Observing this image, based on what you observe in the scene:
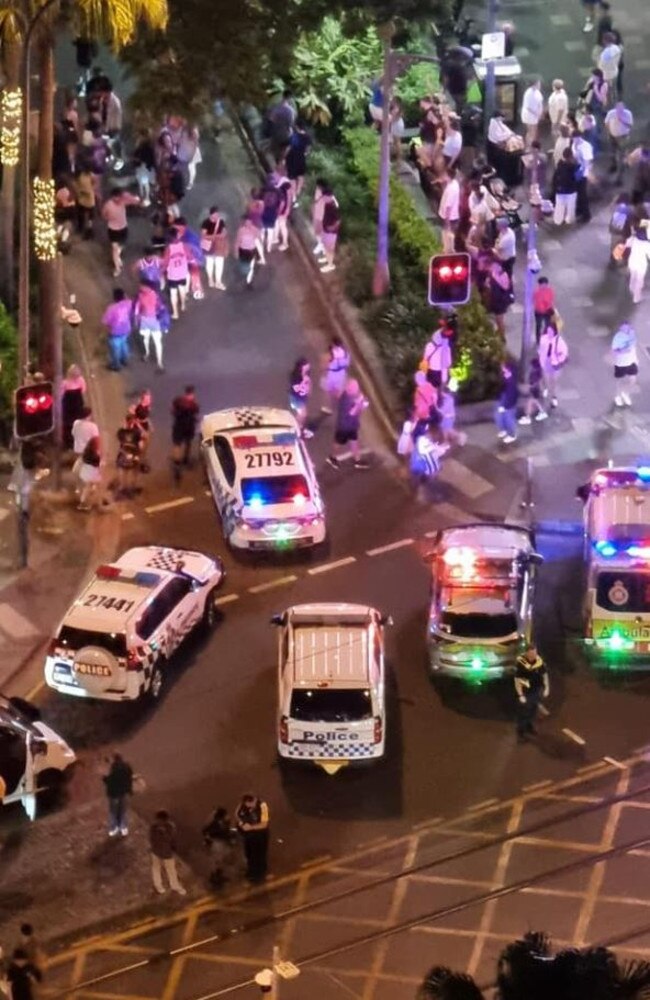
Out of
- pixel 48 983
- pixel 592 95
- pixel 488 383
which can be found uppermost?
pixel 592 95

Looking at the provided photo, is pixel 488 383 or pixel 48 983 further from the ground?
pixel 488 383

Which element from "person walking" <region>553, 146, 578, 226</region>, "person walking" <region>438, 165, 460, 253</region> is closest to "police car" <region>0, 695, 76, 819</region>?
"person walking" <region>438, 165, 460, 253</region>

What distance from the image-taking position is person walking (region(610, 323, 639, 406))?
104 ft

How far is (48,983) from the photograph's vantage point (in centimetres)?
2145

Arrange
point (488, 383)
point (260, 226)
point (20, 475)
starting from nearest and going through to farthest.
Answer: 1. point (20, 475)
2. point (488, 383)
3. point (260, 226)

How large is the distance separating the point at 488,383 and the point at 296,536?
5642mm

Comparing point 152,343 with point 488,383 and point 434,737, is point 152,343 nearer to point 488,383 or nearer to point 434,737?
point 488,383

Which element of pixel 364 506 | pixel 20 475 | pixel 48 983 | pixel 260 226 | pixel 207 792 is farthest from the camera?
pixel 260 226

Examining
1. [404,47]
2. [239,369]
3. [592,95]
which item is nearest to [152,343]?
[239,369]

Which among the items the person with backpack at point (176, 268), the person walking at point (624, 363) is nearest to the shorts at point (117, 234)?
the person with backpack at point (176, 268)

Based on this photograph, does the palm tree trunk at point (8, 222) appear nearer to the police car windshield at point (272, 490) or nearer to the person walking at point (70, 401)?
the person walking at point (70, 401)

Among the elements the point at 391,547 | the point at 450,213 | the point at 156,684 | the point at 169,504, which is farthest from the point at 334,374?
the point at 156,684

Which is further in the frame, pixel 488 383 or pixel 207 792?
pixel 488 383

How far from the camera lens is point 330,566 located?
2864 centimetres
